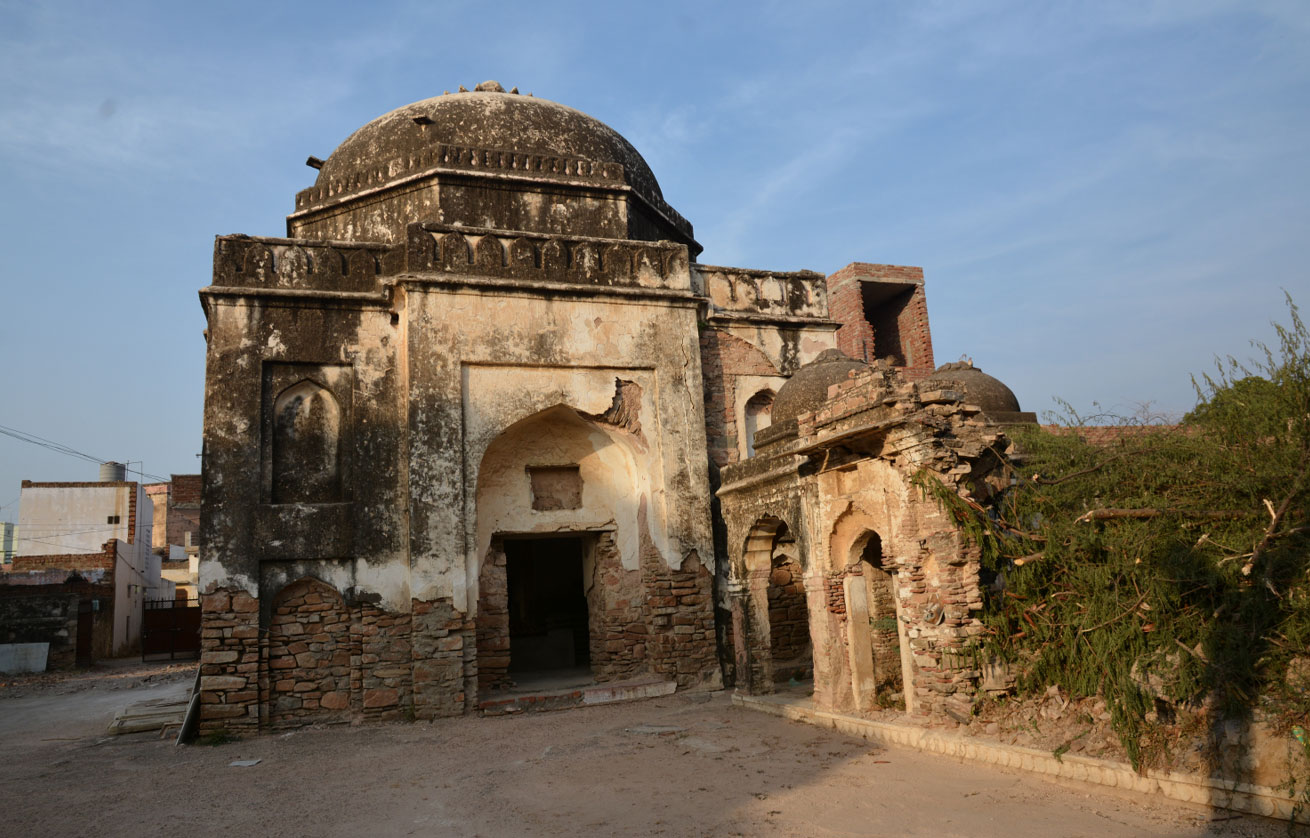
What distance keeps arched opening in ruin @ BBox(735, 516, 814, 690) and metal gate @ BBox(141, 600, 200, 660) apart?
15.2 m

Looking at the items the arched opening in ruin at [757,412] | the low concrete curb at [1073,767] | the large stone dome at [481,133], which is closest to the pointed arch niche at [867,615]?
the low concrete curb at [1073,767]

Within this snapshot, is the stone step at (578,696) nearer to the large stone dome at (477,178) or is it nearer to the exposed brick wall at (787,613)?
the exposed brick wall at (787,613)

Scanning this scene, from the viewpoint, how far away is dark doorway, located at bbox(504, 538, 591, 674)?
45.4ft

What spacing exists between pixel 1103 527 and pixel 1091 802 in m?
2.07

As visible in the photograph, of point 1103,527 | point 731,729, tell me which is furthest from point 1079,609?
point 731,729

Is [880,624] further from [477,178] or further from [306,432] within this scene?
[477,178]

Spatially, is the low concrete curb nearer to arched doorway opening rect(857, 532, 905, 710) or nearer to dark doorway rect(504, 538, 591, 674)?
arched doorway opening rect(857, 532, 905, 710)

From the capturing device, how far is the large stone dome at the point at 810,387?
1005 centimetres

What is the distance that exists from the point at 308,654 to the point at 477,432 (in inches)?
121

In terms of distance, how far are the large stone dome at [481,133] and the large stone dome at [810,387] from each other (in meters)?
4.37

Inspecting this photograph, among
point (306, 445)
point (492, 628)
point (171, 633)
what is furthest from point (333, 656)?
point (171, 633)

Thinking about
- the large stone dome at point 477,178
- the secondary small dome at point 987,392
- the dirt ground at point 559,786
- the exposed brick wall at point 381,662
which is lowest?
the dirt ground at point 559,786

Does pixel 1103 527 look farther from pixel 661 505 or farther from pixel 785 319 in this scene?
pixel 785 319

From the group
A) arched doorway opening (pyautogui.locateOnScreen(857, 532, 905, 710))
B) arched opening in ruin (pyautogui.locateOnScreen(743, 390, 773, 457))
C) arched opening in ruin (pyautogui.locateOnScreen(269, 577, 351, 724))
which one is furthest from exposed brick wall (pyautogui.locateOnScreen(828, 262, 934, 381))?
arched opening in ruin (pyautogui.locateOnScreen(269, 577, 351, 724))
